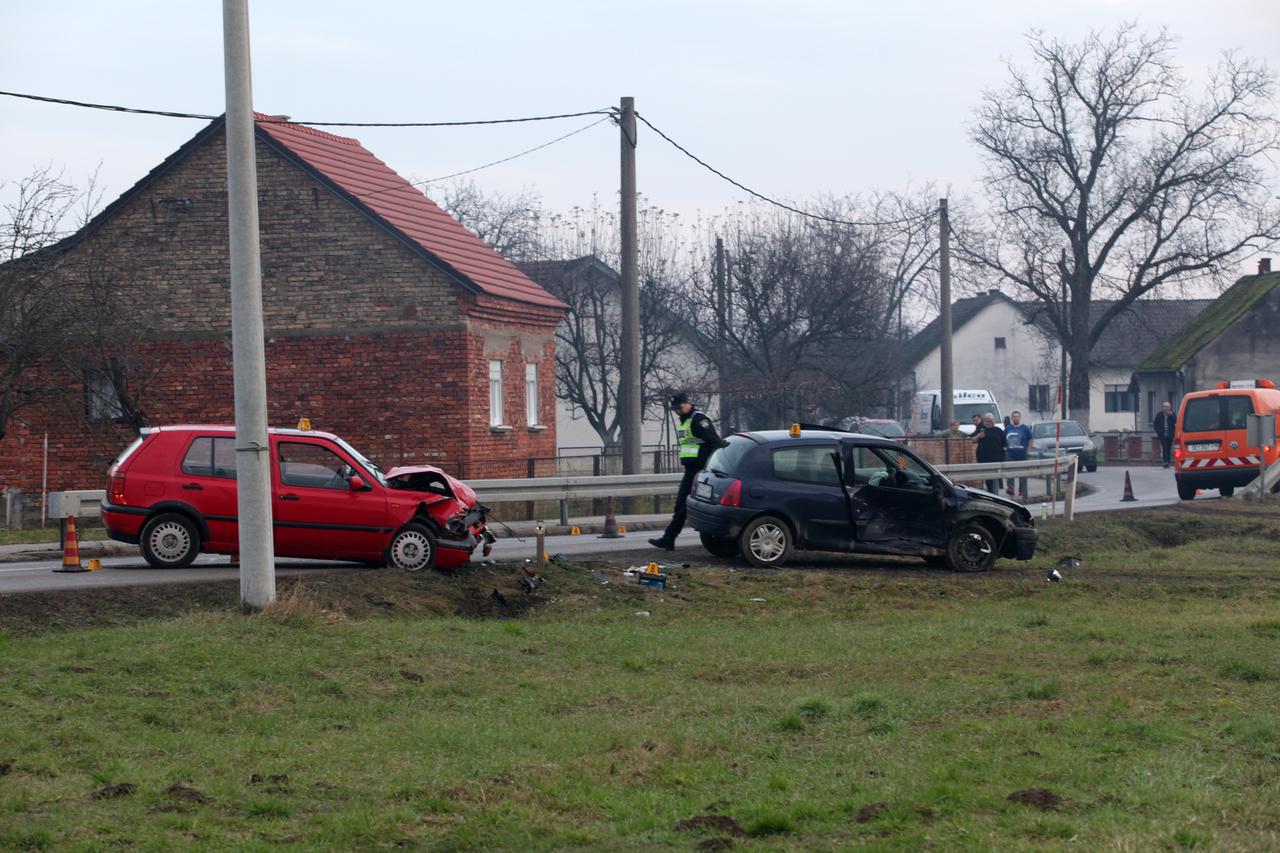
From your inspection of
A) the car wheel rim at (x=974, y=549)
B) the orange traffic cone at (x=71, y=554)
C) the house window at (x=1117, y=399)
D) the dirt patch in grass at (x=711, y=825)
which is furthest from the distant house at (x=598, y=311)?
the dirt patch in grass at (x=711, y=825)

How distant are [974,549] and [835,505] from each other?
1958 mm

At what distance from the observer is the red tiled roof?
30.2m

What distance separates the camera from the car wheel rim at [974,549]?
57.2 ft

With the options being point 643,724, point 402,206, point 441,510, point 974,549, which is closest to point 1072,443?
point 402,206

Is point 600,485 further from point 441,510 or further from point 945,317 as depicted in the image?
point 945,317

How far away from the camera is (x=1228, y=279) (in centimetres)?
5728

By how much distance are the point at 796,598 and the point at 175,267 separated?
65.0 ft

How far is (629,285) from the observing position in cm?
2480

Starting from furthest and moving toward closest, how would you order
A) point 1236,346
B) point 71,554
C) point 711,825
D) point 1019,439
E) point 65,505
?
point 1236,346 → point 1019,439 → point 65,505 → point 71,554 → point 711,825

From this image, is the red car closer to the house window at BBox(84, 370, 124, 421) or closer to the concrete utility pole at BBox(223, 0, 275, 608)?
the concrete utility pole at BBox(223, 0, 275, 608)

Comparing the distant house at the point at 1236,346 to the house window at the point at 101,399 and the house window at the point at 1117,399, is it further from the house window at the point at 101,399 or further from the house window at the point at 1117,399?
the house window at the point at 101,399

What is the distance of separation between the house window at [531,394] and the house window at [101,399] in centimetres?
909

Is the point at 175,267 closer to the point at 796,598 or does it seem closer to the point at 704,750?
the point at 796,598

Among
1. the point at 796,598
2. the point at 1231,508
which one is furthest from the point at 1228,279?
the point at 796,598
